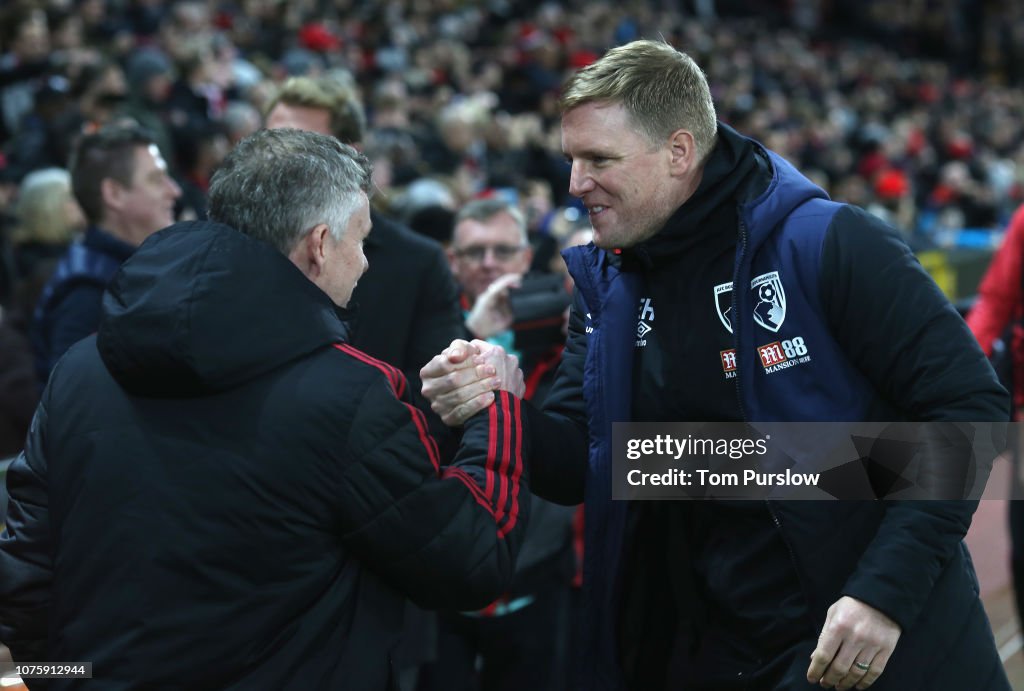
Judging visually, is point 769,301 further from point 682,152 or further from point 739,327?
point 682,152

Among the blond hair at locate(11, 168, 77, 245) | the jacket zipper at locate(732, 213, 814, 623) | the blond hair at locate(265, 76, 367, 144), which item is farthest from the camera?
the blond hair at locate(11, 168, 77, 245)

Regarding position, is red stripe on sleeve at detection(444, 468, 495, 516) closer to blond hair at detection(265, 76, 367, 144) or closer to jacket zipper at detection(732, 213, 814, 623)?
jacket zipper at detection(732, 213, 814, 623)

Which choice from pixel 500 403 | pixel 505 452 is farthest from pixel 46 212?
pixel 505 452

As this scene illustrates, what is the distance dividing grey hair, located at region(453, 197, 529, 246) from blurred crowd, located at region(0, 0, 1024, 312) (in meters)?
0.41

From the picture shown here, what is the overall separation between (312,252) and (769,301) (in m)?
0.89

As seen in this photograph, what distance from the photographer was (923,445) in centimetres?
226

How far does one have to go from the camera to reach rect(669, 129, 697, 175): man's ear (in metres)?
2.46

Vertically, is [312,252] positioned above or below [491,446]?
above

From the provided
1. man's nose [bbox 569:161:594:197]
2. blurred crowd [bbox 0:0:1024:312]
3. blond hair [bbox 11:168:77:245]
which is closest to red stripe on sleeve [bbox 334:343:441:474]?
man's nose [bbox 569:161:594:197]

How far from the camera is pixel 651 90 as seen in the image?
243 centimetres

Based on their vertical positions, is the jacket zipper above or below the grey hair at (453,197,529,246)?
above

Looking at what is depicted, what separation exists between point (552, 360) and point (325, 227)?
2.11 m

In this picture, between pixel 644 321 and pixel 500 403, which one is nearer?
pixel 500 403

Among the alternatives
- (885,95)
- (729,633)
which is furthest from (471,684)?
(885,95)
